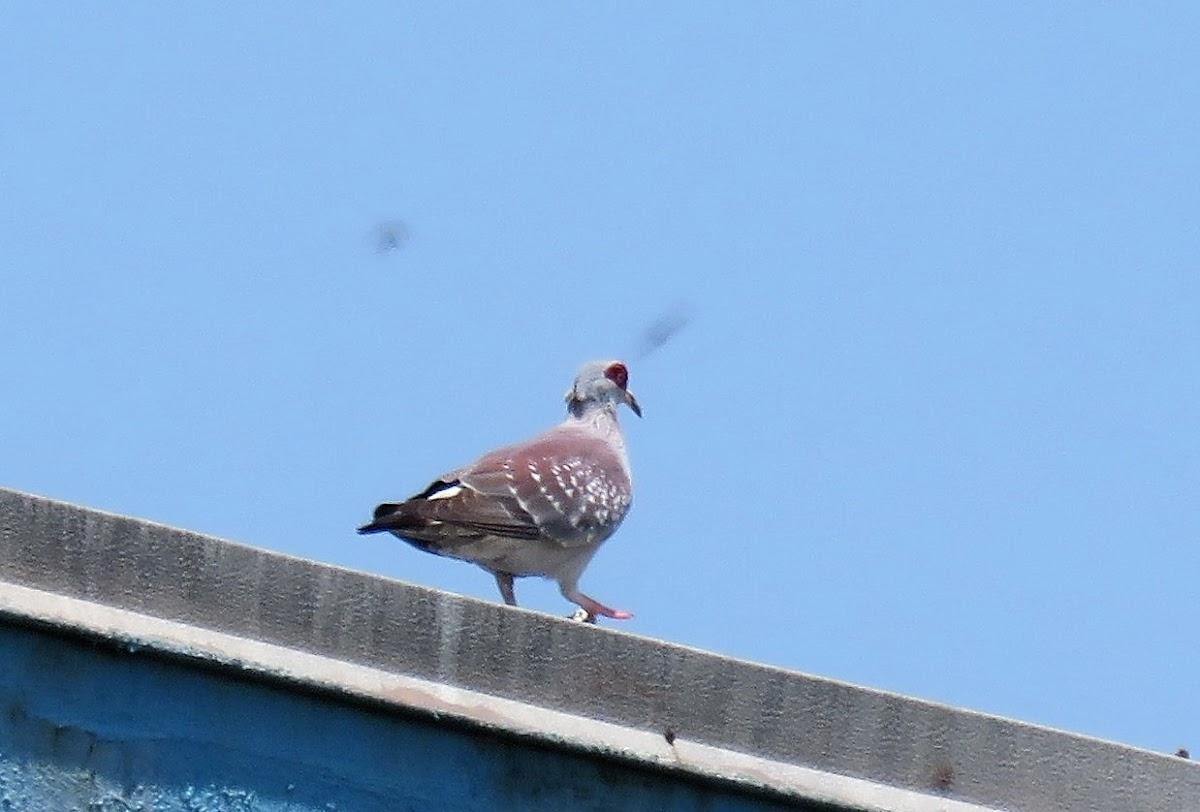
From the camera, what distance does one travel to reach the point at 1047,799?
178 inches

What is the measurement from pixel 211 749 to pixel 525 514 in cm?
514

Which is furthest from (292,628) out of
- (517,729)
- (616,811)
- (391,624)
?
(616,811)

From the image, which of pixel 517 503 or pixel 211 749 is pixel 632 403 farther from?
pixel 211 749

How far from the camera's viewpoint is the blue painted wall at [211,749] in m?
3.82

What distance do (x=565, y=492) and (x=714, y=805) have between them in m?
4.95

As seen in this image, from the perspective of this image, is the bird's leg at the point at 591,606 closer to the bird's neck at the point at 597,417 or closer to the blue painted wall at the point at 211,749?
the bird's neck at the point at 597,417

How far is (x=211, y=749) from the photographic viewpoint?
389 centimetres

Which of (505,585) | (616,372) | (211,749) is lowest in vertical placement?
(211,749)

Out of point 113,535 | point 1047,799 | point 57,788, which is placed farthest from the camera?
point 1047,799

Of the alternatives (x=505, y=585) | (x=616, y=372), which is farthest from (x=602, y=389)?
(x=505, y=585)

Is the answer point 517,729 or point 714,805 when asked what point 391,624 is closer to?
point 517,729

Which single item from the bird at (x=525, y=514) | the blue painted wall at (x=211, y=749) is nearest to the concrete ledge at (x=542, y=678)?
the blue painted wall at (x=211, y=749)

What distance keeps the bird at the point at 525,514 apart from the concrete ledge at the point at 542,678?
439 cm

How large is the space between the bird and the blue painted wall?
4.70m
